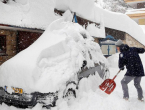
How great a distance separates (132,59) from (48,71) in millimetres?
2251

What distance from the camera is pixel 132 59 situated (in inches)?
170

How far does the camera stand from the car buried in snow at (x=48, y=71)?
350 centimetres

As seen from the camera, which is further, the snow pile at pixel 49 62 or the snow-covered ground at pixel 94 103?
the snow-covered ground at pixel 94 103

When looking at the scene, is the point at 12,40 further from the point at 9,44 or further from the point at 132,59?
the point at 132,59

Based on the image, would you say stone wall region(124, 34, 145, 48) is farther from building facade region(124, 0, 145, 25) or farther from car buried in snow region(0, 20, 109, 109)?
building facade region(124, 0, 145, 25)

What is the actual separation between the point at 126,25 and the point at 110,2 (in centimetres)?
2124

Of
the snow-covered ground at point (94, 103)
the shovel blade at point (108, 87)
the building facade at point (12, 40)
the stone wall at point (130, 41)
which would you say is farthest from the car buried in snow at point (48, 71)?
the stone wall at point (130, 41)

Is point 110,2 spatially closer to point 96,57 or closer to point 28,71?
point 96,57

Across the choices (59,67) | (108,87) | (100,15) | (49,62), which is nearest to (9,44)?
(49,62)

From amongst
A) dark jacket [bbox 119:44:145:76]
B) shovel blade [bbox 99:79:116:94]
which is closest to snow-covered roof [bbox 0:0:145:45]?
shovel blade [bbox 99:79:116:94]

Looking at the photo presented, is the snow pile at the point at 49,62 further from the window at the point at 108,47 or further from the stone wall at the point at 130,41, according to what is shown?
the stone wall at the point at 130,41

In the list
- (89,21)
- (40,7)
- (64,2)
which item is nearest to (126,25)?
(89,21)

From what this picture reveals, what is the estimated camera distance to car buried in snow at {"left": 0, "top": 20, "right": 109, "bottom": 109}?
11.5ft

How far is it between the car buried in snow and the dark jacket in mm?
1082
